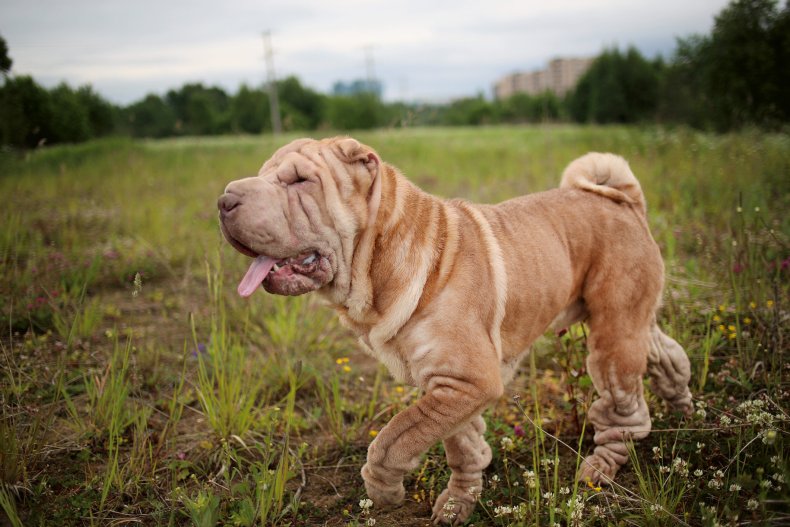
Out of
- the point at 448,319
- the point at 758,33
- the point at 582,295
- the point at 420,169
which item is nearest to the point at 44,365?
the point at 448,319

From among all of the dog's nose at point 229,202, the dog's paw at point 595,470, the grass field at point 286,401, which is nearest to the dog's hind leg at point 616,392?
the dog's paw at point 595,470

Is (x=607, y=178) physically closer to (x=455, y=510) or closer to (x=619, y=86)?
(x=455, y=510)

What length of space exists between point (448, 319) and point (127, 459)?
222cm

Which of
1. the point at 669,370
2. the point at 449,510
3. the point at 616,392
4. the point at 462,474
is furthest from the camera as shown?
the point at 669,370

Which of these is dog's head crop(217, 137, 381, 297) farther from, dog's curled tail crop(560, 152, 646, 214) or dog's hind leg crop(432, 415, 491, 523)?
dog's curled tail crop(560, 152, 646, 214)

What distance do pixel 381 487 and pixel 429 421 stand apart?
434mm

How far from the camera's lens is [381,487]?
2.52 m

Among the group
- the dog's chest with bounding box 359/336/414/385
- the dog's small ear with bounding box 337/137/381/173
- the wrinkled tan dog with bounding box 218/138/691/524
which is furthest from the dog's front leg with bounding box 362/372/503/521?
the dog's small ear with bounding box 337/137/381/173

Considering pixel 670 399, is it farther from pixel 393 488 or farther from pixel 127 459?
pixel 127 459

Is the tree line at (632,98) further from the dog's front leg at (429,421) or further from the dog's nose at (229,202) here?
the dog's front leg at (429,421)

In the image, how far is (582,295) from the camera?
10.6 feet

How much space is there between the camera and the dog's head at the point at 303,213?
2.32 metres

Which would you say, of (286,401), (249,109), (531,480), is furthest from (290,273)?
(249,109)

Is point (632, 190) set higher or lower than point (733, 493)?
higher
